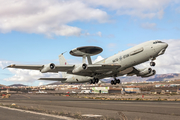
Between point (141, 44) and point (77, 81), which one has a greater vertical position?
point (141, 44)

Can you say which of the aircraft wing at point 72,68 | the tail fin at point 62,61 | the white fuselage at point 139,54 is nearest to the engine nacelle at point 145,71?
the white fuselage at point 139,54

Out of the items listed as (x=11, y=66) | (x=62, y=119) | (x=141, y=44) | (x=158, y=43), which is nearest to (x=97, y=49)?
(x=141, y=44)

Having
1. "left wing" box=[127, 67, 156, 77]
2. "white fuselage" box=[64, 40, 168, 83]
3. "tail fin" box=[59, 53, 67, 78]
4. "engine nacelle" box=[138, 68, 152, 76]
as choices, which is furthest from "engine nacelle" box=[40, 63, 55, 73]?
"engine nacelle" box=[138, 68, 152, 76]

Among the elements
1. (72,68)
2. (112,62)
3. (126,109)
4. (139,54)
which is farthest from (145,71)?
(126,109)

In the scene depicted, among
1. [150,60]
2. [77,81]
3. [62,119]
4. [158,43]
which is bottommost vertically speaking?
[62,119]

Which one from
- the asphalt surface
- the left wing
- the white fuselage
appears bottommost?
the asphalt surface

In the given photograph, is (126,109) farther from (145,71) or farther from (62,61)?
(62,61)

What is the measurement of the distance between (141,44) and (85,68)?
1201 centimetres

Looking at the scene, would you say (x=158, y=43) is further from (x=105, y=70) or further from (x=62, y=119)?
(x=62, y=119)

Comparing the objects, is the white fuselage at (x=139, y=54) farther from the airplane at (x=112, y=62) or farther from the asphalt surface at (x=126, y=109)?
the asphalt surface at (x=126, y=109)

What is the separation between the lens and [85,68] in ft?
129

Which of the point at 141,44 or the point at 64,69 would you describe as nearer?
the point at 141,44

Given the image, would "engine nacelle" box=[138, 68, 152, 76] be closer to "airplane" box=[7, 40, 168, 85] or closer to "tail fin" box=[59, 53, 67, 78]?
"airplane" box=[7, 40, 168, 85]

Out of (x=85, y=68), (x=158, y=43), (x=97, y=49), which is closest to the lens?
(x=158, y=43)
